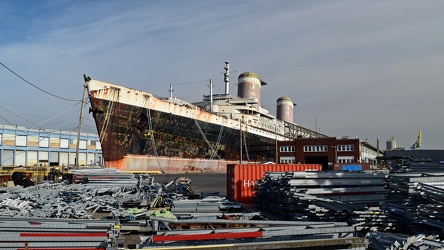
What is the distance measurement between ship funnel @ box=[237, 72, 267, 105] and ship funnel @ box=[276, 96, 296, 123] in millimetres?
20321

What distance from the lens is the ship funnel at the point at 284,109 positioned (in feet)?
282

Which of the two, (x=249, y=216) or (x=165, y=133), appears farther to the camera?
(x=165, y=133)

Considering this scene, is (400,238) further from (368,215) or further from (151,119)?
(151,119)

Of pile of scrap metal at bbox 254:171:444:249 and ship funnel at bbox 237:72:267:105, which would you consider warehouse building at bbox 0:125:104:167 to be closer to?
ship funnel at bbox 237:72:267:105

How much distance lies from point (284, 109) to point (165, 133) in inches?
2135

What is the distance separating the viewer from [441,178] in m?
12.7

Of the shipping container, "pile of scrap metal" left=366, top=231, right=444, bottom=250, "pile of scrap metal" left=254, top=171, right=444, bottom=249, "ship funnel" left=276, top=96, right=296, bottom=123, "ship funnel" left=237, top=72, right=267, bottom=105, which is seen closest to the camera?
"pile of scrap metal" left=366, top=231, right=444, bottom=250

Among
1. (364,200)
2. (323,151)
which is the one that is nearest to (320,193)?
(364,200)

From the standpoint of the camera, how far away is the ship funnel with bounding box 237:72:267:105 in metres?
65.6

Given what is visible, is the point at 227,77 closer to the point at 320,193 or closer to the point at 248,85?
the point at 248,85

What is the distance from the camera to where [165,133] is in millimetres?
36406

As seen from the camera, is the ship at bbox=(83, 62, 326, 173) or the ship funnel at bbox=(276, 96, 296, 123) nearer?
the ship at bbox=(83, 62, 326, 173)

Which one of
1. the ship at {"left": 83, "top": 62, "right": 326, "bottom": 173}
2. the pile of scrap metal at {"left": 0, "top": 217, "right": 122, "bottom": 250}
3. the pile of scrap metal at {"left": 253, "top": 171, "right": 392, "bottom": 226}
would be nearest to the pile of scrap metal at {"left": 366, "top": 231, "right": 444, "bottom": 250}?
the pile of scrap metal at {"left": 253, "top": 171, "right": 392, "bottom": 226}

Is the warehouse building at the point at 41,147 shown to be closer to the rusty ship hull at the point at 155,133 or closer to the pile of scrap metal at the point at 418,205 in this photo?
the rusty ship hull at the point at 155,133
